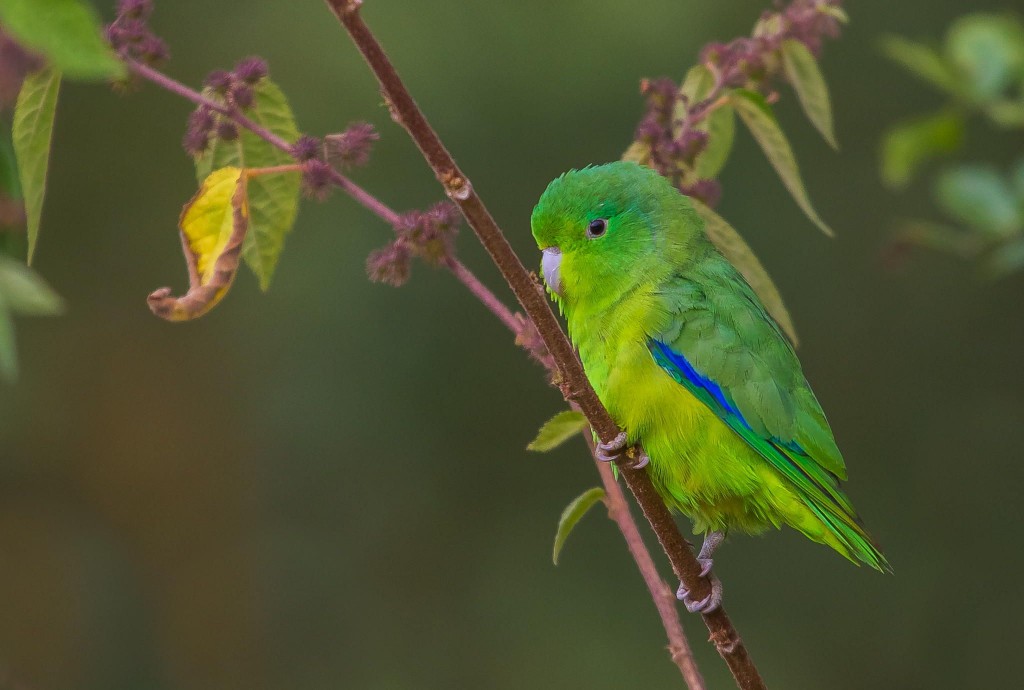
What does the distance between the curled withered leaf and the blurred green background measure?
15.2 feet

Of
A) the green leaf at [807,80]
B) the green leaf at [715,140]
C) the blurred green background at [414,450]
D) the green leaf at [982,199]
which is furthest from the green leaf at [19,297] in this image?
the blurred green background at [414,450]

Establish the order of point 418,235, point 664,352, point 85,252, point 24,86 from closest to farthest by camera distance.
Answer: point 24,86
point 418,235
point 664,352
point 85,252

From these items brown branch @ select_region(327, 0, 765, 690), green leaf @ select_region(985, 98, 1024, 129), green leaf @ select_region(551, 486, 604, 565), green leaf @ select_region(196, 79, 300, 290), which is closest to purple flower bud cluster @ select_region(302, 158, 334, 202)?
green leaf @ select_region(196, 79, 300, 290)

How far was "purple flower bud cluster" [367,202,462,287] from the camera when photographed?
1831 millimetres

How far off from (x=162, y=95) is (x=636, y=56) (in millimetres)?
2625

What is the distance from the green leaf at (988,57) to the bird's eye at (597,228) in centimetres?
102

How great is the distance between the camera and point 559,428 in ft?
6.55

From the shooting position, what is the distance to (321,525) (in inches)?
272

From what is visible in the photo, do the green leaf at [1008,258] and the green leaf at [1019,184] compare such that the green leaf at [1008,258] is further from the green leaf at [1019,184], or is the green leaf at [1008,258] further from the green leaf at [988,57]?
the green leaf at [988,57]

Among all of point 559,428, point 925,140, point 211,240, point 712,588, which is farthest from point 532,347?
point 925,140

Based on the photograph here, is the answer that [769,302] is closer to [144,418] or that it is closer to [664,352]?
[664,352]

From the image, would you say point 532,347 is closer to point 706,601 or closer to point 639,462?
point 639,462

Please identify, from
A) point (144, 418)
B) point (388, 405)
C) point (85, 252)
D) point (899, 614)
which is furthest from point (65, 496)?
point (899, 614)

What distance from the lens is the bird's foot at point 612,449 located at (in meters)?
Result: 1.94
